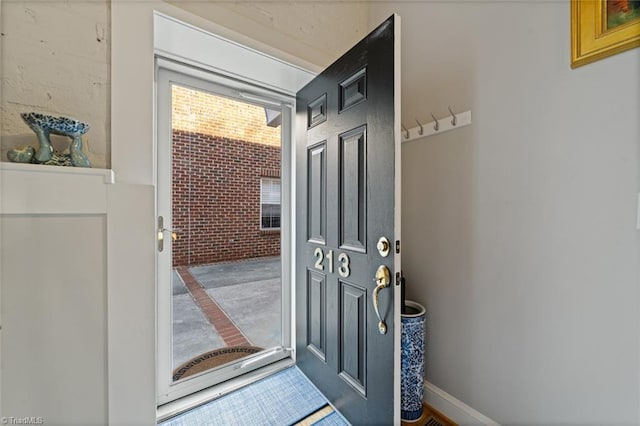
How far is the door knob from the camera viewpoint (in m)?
1.11

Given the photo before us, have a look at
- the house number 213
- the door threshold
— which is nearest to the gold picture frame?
the house number 213

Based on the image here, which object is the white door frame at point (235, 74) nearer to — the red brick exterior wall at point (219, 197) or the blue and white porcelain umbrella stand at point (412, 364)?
the red brick exterior wall at point (219, 197)

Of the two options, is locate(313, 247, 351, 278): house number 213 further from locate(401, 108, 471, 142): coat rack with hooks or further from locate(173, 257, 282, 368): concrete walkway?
locate(401, 108, 471, 142): coat rack with hooks

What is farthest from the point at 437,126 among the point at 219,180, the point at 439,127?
the point at 219,180

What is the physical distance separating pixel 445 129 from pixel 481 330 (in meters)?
1.08

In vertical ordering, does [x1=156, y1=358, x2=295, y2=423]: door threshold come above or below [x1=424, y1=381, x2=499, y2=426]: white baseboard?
below

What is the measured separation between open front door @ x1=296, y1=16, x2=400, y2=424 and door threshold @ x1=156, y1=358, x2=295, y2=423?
0.25 metres

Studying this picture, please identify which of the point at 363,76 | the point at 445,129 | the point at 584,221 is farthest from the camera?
the point at 445,129

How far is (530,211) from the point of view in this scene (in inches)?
45.2

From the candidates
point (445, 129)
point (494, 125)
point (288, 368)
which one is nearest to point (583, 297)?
point (494, 125)

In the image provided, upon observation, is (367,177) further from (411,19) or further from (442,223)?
(411,19)

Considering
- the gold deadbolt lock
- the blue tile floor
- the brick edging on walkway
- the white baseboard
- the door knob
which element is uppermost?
the gold deadbolt lock

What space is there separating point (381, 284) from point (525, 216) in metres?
0.72

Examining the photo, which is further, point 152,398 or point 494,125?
point 494,125
